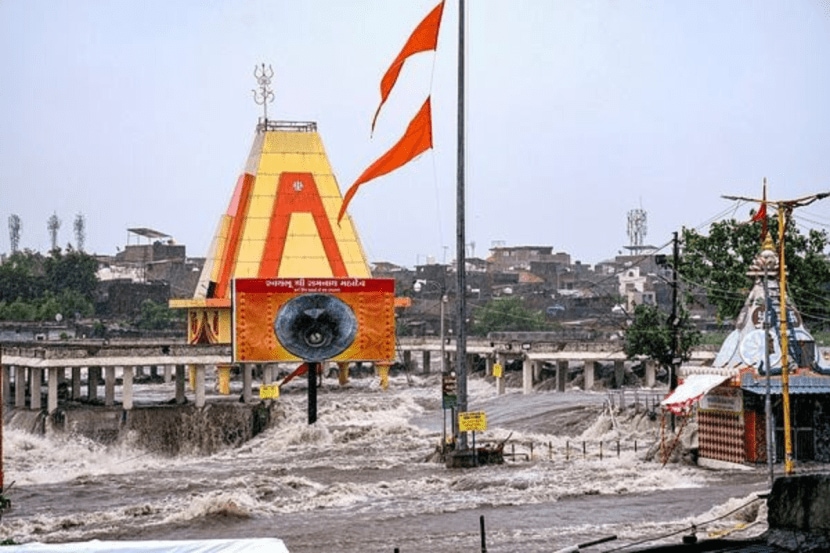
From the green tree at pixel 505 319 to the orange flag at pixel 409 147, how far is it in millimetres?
72632

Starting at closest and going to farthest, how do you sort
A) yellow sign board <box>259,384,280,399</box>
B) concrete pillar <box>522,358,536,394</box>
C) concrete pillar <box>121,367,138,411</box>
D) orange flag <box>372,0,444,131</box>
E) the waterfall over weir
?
orange flag <box>372,0,444,131</box> < yellow sign board <box>259,384,280,399</box> < the waterfall over weir < concrete pillar <box>121,367,138,411</box> < concrete pillar <box>522,358,536,394</box>

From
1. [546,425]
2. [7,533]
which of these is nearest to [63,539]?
[7,533]

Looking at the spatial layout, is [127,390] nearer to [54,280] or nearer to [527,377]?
[527,377]

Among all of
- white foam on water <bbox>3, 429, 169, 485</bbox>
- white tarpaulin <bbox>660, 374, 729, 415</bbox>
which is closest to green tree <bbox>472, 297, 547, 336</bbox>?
white foam on water <bbox>3, 429, 169, 485</bbox>

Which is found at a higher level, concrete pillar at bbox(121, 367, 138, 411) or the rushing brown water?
concrete pillar at bbox(121, 367, 138, 411)

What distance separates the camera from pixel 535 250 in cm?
16675

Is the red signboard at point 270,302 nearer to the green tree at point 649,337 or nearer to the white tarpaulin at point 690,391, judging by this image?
the green tree at point 649,337

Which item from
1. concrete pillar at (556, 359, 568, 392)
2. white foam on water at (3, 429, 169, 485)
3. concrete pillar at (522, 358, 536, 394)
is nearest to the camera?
white foam on water at (3, 429, 169, 485)

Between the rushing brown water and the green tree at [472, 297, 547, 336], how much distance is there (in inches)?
2140

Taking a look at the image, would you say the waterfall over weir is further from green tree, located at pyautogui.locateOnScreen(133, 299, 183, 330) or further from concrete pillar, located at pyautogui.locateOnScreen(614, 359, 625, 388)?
green tree, located at pyautogui.locateOnScreen(133, 299, 183, 330)

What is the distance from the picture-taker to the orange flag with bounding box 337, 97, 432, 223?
32812mm

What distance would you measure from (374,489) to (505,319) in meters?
75.0

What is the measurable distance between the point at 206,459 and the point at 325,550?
21.1 meters

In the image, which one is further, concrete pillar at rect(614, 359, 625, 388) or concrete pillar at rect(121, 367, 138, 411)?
concrete pillar at rect(614, 359, 625, 388)
